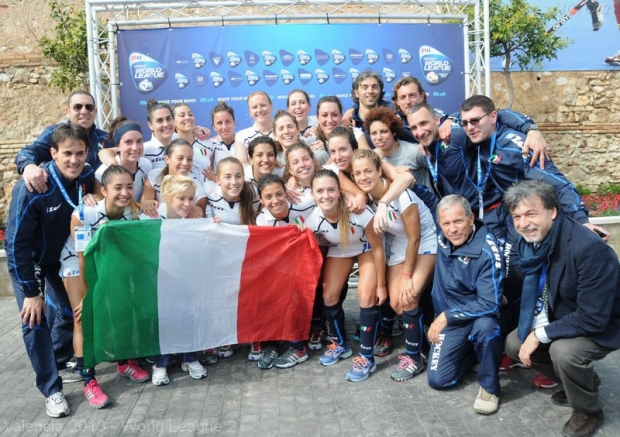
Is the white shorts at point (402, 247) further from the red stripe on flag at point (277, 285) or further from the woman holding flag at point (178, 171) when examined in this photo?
the woman holding flag at point (178, 171)

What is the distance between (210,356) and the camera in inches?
201

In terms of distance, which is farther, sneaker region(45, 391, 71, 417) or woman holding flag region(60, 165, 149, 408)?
woman holding flag region(60, 165, 149, 408)

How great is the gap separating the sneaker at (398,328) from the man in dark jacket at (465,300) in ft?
3.92

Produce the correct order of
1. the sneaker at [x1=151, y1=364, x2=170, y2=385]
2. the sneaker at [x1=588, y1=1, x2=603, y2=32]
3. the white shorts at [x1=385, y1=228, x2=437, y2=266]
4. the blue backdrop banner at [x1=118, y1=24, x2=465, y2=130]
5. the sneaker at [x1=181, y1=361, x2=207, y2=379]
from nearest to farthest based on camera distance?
the sneaker at [x1=151, y1=364, x2=170, y2=385] < the sneaker at [x1=181, y1=361, x2=207, y2=379] < the white shorts at [x1=385, y1=228, x2=437, y2=266] < the blue backdrop banner at [x1=118, y1=24, x2=465, y2=130] < the sneaker at [x1=588, y1=1, x2=603, y2=32]

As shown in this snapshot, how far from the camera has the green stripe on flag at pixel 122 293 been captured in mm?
4480

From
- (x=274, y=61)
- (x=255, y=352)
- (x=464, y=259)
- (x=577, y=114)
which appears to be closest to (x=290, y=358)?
(x=255, y=352)

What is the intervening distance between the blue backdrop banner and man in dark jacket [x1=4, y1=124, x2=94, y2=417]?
4.31m

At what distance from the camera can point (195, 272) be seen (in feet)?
15.8

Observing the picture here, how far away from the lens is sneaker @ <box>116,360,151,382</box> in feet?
15.6

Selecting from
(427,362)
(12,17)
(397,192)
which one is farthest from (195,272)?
(12,17)

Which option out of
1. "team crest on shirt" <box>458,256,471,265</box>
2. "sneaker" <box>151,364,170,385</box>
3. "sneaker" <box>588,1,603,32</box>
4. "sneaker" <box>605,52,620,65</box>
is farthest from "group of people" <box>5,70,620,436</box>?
"sneaker" <box>605,52,620,65</box>

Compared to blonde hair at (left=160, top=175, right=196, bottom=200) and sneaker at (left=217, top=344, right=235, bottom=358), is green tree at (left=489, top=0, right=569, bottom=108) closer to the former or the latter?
blonde hair at (left=160, top=175, right=196, bottom=200)

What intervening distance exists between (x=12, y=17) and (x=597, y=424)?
12.9 metres

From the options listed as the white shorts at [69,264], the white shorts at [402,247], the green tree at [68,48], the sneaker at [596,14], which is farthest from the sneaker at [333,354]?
the sneaker at [596,14]
